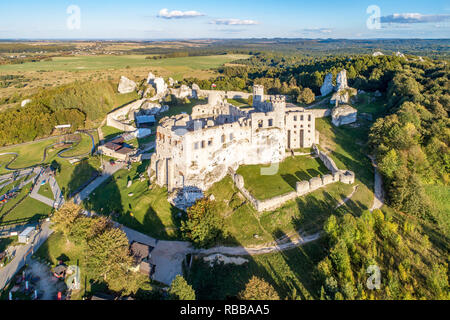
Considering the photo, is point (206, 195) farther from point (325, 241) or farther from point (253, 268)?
point (325, 241)

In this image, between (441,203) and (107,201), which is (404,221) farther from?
(107,201)

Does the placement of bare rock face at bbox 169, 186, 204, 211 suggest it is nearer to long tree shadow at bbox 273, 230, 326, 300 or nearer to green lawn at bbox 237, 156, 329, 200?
green lawn at bbox 237, 156, 329, 200

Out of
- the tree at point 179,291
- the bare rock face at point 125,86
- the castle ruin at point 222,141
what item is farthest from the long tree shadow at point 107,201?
the bare rock face at point 125,86

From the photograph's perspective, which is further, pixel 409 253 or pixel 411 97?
pixel 411 97

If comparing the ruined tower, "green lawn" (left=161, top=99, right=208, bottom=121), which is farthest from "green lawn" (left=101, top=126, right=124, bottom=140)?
the ruined tower

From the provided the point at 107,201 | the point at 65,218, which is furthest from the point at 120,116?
the point at 65,218
